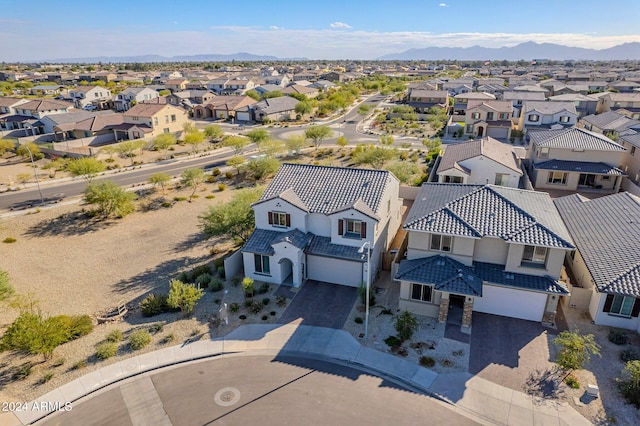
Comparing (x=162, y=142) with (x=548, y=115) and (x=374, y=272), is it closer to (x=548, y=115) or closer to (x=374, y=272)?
(x=374, y=272)

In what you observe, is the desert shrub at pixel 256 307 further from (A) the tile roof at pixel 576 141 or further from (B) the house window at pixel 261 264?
(A) the tile roof at pixel 576 141

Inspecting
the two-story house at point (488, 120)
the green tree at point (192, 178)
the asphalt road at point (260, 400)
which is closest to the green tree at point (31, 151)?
the green tree at point (192, 178)

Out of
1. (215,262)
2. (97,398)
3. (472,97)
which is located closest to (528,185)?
(215,262)

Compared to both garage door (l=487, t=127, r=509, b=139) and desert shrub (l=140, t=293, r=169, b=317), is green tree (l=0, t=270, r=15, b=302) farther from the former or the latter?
garage door (l=487, t=127, r=509, b=139)

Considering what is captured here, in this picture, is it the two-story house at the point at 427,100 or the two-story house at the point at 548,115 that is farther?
the two-story house at the point at 427,100

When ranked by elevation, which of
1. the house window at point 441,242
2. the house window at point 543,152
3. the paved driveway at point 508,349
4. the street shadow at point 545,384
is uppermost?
the house window at point 543,152

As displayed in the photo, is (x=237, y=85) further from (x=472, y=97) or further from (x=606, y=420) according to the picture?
(x=606, y=420)

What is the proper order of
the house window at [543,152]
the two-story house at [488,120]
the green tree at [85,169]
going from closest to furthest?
1. the house window at [543,152]
2. the green tree at [85,169]
3. the two-story house at [488,120]
